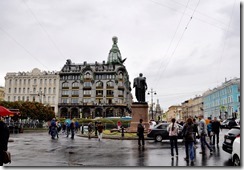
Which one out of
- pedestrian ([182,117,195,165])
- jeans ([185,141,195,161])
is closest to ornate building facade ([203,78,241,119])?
pedestrian ([182,117,195,165])

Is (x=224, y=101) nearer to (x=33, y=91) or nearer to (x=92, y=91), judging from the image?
(x=92, y=91)

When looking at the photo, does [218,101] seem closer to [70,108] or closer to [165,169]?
[70,108]

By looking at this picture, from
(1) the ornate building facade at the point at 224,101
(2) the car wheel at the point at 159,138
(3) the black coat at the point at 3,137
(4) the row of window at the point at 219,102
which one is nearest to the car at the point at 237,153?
(3) the black coat at the point at 3,137

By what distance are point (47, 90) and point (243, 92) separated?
3938 inches

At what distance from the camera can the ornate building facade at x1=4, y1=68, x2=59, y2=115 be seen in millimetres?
103312

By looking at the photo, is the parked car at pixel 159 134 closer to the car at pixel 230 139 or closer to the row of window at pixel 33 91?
the car at pixel 230 139

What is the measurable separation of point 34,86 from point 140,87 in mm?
83543

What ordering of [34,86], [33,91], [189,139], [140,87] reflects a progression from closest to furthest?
1. [189,139]
2. [140,87]
3. [34,86]
4. [33,91]

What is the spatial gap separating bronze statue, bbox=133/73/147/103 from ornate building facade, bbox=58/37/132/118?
6939cm

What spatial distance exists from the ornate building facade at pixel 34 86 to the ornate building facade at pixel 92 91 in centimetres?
255

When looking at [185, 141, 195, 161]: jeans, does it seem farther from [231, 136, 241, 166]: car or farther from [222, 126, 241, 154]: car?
[231, 136, 241, 166]: car

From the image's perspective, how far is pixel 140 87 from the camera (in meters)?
27.5

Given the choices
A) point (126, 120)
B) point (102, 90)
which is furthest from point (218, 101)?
point (126, 120)

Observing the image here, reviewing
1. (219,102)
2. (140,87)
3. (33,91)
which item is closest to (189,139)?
(140,87)
